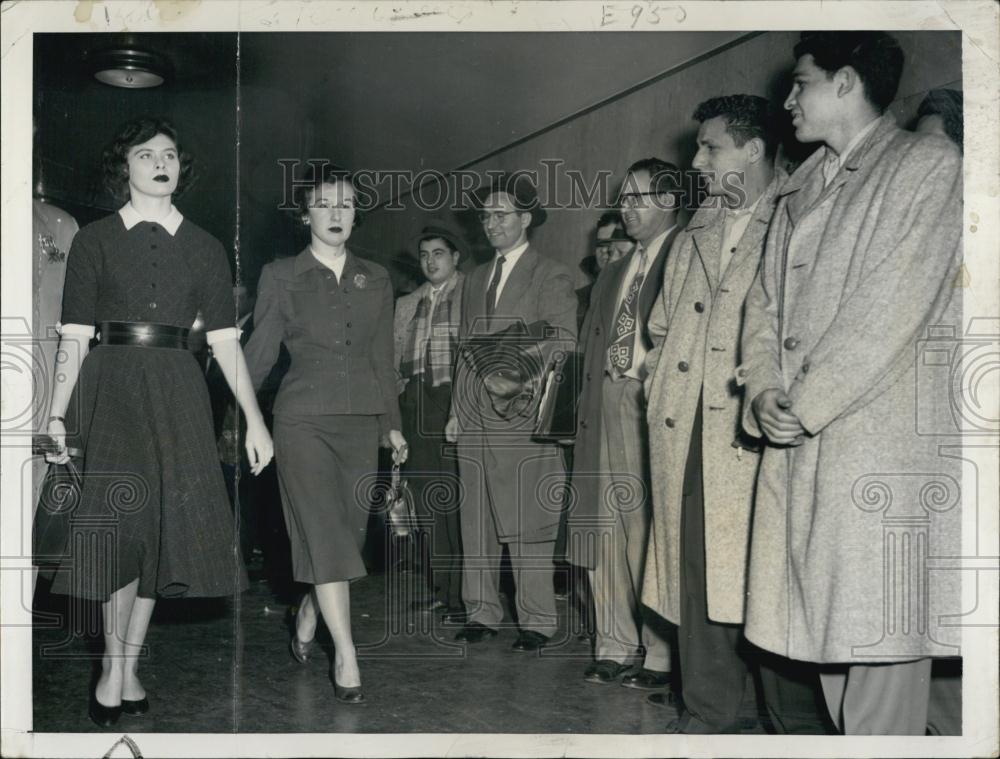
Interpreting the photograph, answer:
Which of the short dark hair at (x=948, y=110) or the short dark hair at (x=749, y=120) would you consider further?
the short dark hair at (x=749, y=120)

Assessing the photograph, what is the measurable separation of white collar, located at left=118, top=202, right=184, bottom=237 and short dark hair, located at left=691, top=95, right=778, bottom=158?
1.86 m

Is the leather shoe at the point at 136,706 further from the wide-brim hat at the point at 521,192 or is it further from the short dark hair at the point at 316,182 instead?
the wide-brim hat at the point at 521,192

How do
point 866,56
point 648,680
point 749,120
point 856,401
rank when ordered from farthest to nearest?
point 648,680, point 749,120, point 866,56, point 856,401

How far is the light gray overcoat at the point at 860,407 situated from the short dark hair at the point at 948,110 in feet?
0.32

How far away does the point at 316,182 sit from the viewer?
136 inches

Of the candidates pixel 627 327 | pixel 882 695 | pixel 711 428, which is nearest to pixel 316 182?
pixel 627 327

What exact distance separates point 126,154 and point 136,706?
1.91 meters

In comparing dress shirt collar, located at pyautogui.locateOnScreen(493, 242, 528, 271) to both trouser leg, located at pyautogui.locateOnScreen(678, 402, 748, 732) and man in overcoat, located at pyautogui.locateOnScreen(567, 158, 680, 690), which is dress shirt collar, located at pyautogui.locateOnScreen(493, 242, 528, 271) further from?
trouser leg, located at pyautogui.locateOnScreen(678, 402, 748, 732)

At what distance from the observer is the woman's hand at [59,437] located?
3436 millimetres

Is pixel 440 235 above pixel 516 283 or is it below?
above

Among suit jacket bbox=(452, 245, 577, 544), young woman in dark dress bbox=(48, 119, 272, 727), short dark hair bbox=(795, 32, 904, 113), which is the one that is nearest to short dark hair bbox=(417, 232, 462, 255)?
suit jacket bbox=(452, 245, 577, 544)

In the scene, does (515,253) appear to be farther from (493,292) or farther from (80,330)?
(80,330)

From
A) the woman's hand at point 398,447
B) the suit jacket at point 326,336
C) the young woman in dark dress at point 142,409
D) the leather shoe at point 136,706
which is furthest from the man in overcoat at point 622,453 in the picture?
the leather shoe at point 136,706

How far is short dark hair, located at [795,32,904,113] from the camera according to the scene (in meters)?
3.13
